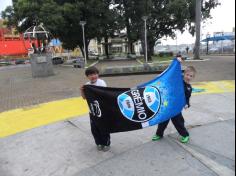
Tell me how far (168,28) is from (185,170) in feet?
143

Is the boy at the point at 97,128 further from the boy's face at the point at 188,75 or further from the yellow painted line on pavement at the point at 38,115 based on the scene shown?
the yellow painted line on pavement at the point at 38,115

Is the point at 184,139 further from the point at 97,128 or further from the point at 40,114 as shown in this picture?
the point at 40,114

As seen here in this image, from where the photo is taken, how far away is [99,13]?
3534cm

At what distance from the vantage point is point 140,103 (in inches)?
168

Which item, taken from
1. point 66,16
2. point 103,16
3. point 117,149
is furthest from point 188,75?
point 103,16

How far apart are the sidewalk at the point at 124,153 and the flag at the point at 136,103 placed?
1.46ft

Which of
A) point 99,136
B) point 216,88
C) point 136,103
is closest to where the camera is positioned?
point 136,103

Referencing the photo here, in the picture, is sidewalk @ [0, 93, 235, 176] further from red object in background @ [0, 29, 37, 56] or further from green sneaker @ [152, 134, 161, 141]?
red object in background @ [0, 29, 37, 56]

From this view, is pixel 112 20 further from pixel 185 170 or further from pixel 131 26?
pixel 185 170

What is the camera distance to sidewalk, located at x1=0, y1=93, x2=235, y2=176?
3.85 metres

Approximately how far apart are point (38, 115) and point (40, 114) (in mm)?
95

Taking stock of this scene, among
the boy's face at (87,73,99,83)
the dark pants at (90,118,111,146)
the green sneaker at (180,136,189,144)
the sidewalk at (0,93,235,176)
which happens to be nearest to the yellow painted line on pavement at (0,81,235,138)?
→ the sidewalk at (0,93,235,176)

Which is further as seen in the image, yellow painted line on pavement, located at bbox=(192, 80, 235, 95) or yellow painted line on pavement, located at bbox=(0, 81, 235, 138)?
yellow painted line on pavement, located at bbox=(192, 80, 235, 95)

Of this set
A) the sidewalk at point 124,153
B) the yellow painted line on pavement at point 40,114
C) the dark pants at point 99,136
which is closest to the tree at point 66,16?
the yellow painted line on pavement at point 40,114
